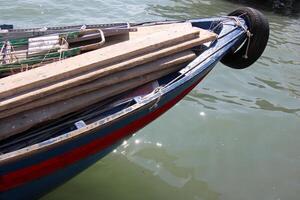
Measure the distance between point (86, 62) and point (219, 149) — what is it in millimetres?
2761

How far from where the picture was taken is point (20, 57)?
4.73m

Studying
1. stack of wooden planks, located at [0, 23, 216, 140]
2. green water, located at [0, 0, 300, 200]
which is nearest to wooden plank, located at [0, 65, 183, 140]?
stack of wooden planks, located at [0, 23, 216, 140]

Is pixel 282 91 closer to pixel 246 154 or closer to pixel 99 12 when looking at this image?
pixel 246 154

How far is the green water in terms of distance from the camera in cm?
527

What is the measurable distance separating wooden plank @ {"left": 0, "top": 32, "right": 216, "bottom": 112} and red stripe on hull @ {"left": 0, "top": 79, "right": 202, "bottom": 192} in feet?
1.86

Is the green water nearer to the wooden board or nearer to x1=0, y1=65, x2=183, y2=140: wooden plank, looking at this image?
x1=0, y1=65, x2=183, y2=140: wooden plank

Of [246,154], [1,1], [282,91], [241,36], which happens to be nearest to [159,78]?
[241,36]

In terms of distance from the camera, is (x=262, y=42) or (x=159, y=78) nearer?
(x=159, y=78)

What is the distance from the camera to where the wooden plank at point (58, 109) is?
369cm

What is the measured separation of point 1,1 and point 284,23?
8113mm

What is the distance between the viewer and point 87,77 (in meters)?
3.96

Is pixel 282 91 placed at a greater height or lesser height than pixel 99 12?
lesser

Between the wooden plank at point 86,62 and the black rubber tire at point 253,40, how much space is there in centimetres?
89

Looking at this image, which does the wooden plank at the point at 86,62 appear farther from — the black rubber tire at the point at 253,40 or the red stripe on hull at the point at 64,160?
the black rubber tire at the point at 253,40
